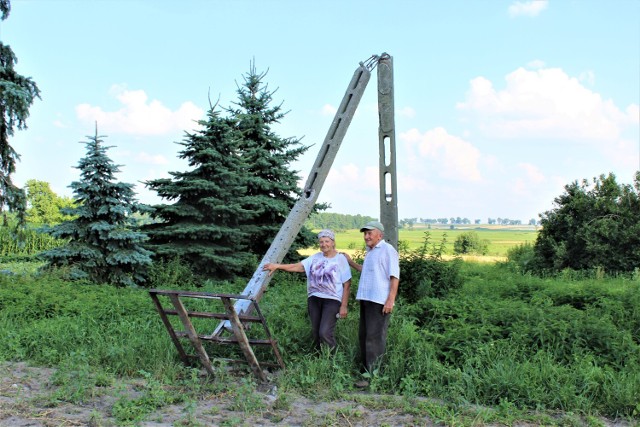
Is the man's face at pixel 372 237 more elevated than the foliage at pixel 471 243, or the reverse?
the man's face at pixel 372 237

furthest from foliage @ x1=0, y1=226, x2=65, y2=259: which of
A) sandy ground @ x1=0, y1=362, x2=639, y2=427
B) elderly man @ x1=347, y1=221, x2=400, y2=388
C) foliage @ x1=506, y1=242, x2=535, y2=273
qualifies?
foliage @ x1=506, y1=242, x2=535, y2=273

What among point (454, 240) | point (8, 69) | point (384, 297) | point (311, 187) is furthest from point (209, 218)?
point (454, 240)

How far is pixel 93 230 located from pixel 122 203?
2.79ft

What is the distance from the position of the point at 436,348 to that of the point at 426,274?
2968 mm

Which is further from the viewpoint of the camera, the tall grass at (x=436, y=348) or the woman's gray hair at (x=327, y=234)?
the woman's gray hair at (x=327, y=234)

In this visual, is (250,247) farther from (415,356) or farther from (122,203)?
(415,356)

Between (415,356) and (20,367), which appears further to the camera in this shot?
(20,367)

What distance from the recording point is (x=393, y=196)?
28.3 ft

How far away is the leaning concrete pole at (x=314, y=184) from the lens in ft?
23.6

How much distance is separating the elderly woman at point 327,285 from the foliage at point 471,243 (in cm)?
2605

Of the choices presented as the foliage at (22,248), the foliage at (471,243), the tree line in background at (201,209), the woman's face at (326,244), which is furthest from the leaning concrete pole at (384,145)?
the foliage at (471,243)

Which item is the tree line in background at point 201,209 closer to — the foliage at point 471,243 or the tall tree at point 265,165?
the tall tree at point 265,165

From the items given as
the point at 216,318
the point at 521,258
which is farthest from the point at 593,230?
the point at 216,318

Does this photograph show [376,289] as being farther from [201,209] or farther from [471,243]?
[471,243]
